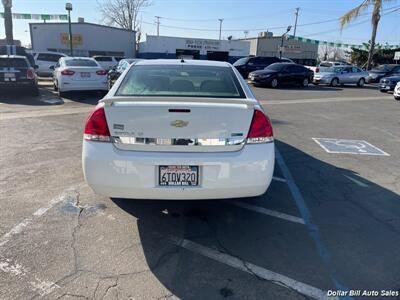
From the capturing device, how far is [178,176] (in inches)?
126

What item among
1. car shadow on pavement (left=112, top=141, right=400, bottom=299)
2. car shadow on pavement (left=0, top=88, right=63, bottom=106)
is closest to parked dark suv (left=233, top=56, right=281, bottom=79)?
car shadow on pavement (left=0, top=88, right=63, bottom=106)

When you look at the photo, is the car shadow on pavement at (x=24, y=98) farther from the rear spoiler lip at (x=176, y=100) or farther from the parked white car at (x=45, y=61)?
the rear spoiler lip at (x=176, y=100)

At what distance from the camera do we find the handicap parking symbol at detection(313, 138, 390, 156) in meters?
6.91

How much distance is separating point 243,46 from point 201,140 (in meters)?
46.6

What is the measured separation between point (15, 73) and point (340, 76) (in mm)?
21192

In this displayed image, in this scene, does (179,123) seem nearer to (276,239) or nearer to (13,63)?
(276,239)

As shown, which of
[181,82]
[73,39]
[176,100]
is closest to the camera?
[176,100]

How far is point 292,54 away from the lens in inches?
2266

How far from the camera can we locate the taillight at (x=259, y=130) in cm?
328

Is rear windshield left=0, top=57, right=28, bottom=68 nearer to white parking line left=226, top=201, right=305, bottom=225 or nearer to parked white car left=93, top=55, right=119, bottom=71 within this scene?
white parking line left=226, top=201, right=305, bottom=225

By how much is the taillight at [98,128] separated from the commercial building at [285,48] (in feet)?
186

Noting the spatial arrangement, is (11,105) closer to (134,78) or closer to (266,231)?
(134,78)

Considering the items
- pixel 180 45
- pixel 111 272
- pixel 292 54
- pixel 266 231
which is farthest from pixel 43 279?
pixel 292 54

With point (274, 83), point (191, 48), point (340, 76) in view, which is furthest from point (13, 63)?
point (191, 48)
